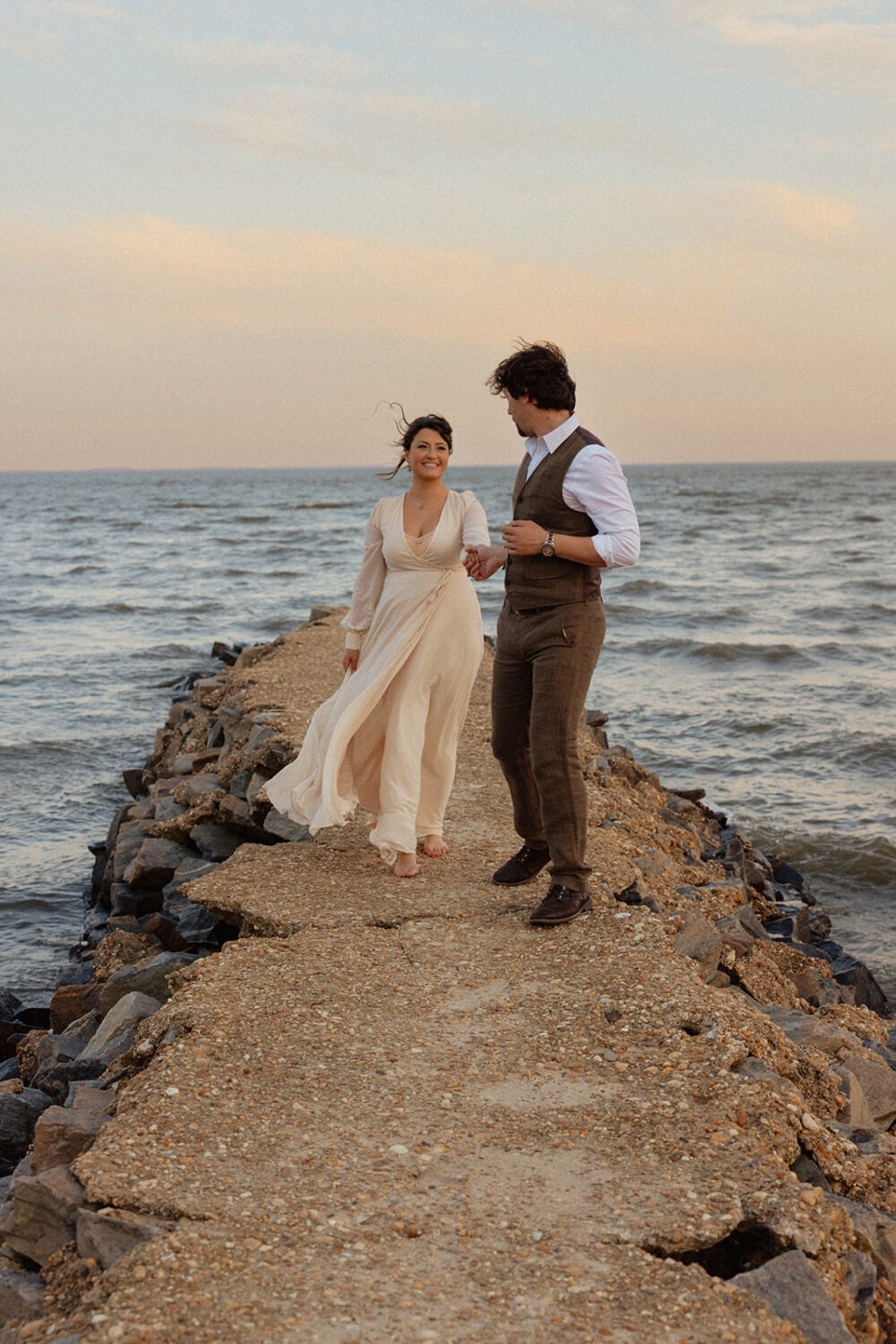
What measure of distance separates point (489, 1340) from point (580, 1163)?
0.82 m

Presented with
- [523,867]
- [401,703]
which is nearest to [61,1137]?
[523,867]

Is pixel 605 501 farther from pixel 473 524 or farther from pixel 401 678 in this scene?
pixel 401 678

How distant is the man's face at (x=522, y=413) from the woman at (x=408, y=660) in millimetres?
844

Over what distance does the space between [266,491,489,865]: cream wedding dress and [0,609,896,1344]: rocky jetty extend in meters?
0.39

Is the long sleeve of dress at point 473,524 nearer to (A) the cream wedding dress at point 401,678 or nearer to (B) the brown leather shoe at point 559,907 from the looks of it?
(A) the cream wedding dress at point 401,678

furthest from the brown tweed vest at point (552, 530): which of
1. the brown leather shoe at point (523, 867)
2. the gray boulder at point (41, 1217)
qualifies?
the gray boulder at point (41, 1217)

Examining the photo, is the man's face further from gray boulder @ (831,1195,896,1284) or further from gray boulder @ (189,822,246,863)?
gray boulder @ (189,822,246,863)

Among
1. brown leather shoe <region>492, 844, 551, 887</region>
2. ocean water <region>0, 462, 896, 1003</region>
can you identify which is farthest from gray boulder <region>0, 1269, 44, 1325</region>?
ocean water <region>0, 462, 896, 1003</region>

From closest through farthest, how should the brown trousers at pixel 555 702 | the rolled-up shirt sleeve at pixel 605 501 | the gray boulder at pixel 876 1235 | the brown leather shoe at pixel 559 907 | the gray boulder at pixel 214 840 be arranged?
the gray boulder at pixel 876 1235 → the rolled-up shirt sleeve at pixel 605 501 → the brown trousers at pixel 555 702 → the brown leather shoe at pixel 559 907 → the gray boulder at pixel 214 840

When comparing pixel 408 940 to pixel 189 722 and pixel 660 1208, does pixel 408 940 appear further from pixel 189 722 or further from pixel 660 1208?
pixel 189 722

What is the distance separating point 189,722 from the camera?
11719 mm

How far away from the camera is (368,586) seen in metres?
6.12

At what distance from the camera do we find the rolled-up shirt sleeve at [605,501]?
4.71 meters

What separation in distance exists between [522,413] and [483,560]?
2.08ft
